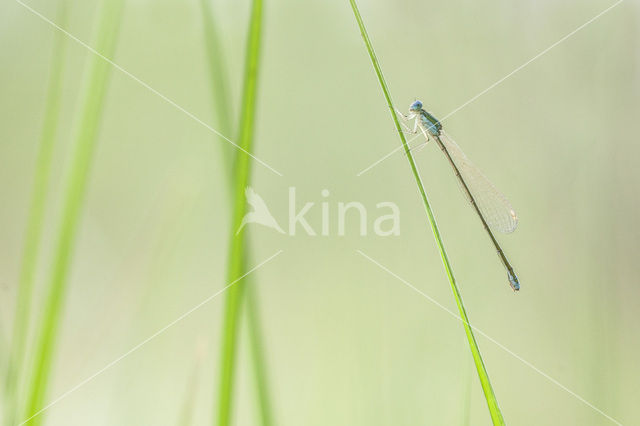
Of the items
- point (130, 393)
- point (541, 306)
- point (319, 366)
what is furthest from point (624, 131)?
point (130, 393)

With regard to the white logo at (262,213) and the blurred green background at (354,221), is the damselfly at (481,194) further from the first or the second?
the white logo at (262,213)

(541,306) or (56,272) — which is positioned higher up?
(541,306)

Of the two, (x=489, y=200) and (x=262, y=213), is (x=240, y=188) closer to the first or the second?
(x=262, y=213)

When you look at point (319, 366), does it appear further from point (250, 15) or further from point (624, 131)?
point (624, 131)

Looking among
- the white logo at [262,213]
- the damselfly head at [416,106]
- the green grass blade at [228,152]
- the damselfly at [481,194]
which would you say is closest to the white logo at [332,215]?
the white logo at [262,213]

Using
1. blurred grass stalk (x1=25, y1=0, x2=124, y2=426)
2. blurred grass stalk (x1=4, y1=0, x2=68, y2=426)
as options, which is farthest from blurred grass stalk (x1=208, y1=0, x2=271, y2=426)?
blurred grass stalk (x1=4, y1=0, x2=68, y2=426)

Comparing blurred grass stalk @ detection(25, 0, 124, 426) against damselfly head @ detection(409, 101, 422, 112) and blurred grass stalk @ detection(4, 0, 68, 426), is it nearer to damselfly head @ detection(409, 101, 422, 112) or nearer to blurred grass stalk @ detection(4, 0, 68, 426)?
blurred grass stalk @ detection(4, 0, 68, 426)

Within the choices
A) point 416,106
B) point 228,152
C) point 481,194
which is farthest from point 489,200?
point 228,152
